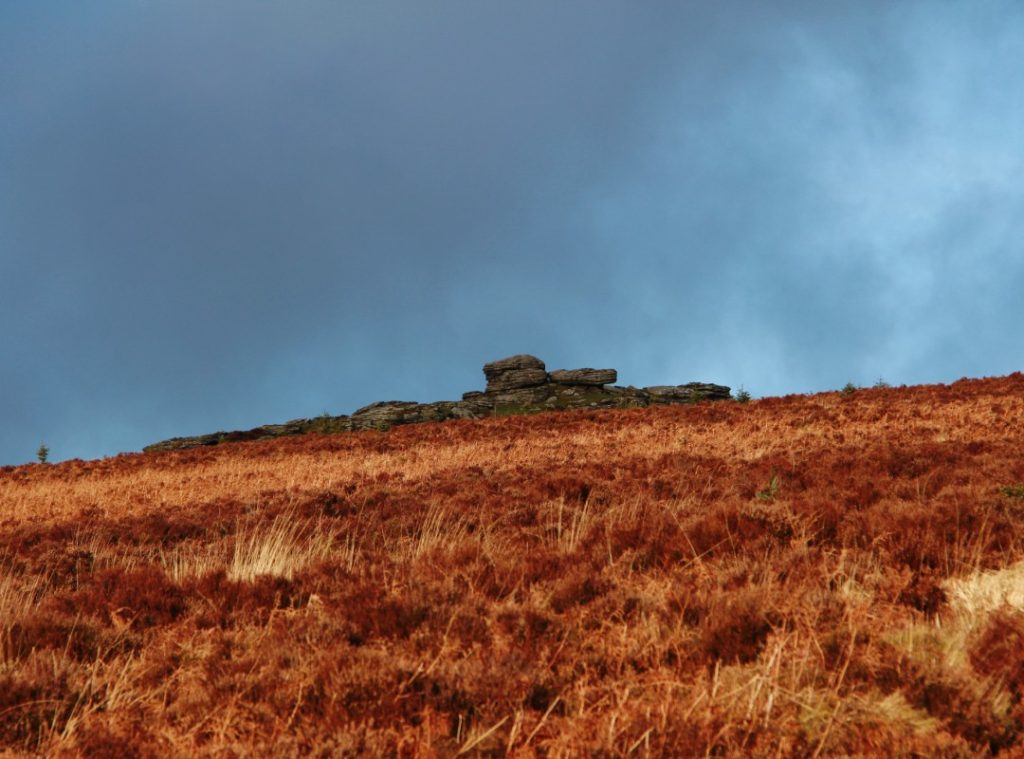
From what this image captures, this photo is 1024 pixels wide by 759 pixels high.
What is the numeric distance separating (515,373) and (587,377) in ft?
20.2

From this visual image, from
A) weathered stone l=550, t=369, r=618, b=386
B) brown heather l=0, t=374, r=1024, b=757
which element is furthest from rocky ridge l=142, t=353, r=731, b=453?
brown heather l=0, t=374, r=1024, b=757

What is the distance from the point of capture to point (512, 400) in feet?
175

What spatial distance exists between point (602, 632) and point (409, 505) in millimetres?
7753

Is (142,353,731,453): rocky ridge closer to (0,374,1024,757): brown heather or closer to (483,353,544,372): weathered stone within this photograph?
(483,353,544,372): weathered stone

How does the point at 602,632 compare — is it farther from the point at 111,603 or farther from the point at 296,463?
the point at 296,463

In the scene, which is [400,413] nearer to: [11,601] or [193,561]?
[193,561]

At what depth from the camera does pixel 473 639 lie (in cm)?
547

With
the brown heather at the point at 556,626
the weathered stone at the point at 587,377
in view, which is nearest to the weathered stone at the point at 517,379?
the weathered stone at the point at 587,377

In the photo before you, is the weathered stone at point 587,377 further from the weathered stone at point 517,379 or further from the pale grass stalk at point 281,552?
the pale grass stalk at point 281,552

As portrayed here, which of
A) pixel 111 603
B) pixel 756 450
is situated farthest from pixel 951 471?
pixel 111 603

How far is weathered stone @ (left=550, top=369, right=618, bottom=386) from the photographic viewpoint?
54562mm

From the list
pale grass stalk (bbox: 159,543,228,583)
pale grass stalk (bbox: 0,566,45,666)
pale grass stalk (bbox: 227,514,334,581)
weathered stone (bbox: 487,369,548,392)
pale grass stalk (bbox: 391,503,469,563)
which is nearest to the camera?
pale grass stalk (bbox: 0,566,45,666)

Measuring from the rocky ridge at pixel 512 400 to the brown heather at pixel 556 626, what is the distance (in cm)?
3012

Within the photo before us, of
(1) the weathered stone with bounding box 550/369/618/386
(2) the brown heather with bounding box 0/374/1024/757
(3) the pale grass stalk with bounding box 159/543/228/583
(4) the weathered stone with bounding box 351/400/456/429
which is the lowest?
(2) the brown heather with bounding box 0/374/1024/757
